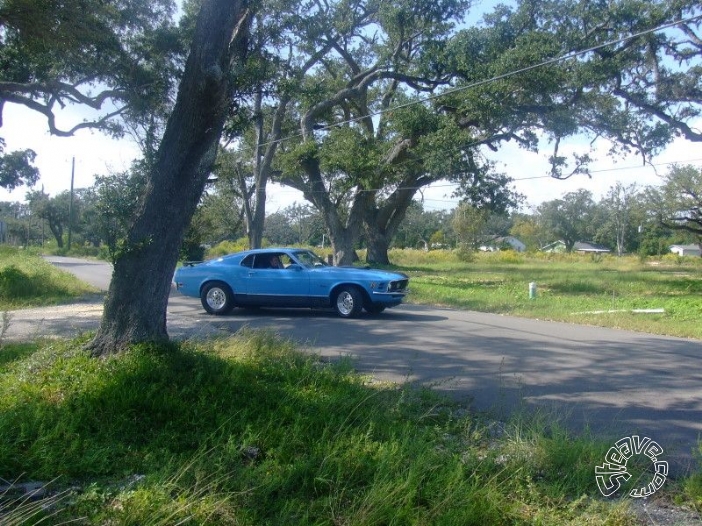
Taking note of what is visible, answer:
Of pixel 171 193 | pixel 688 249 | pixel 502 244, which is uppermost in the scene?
pixel 502 244

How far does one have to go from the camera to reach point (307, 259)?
14.4 meters

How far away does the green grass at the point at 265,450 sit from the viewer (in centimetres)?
415

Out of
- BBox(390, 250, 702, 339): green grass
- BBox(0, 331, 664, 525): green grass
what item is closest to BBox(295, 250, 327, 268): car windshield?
BBox(390, 250, 702, 339): green grass

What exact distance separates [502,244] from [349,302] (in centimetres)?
8858

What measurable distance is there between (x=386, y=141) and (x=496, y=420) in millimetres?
27054

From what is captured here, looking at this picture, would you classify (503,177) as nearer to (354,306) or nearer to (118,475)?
(354,306)

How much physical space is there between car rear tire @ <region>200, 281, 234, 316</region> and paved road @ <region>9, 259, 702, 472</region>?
25 cm

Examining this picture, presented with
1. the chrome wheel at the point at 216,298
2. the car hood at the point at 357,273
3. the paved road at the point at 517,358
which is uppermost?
the car hood at the point at 357,273

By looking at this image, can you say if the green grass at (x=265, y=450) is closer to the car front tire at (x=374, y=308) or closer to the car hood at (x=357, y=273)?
the car hood at (x=357, y=273)

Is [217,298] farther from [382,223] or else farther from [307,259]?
[382,223]

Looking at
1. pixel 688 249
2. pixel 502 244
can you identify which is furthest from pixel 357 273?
pixel 688 249

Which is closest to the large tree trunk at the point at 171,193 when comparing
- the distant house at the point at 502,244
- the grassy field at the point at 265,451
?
the grassy field at the point at 265,451

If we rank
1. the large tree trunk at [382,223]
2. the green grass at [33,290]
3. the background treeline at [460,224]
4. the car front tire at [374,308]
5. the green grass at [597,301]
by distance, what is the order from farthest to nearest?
1. the background treeline at [460,224]
2. the large tree trunk at [382,223]
3. the green grass at [33,290]
4. the green grass at [597,301]
5. the car front tire at [374,308]

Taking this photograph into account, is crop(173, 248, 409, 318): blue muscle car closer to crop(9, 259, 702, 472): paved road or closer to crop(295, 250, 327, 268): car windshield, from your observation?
crop(295, 250, 327, 268): car windshield
